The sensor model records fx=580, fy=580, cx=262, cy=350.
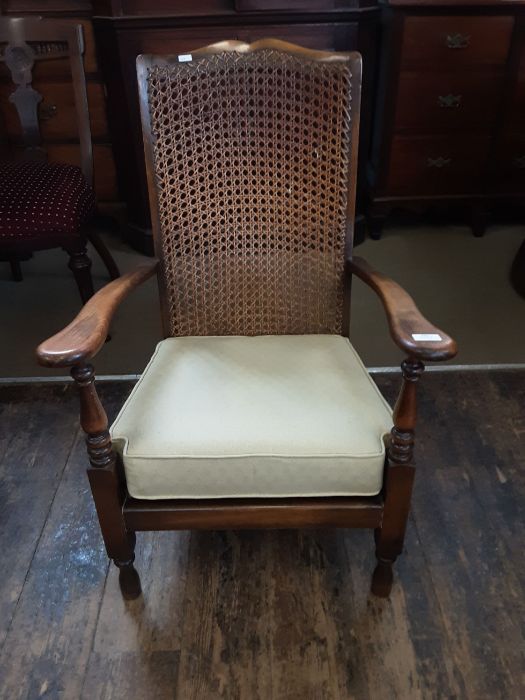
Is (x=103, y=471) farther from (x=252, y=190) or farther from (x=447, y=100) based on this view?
(x=447, y=100)

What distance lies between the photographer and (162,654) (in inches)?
45.3

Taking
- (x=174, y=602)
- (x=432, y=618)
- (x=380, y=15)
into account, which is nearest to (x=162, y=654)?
(x=174, y=602)

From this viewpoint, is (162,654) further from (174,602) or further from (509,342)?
(509,342)

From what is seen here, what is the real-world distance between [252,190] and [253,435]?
622 millimetres

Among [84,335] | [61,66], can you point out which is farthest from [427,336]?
[61,66]

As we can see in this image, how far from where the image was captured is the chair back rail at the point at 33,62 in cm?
192

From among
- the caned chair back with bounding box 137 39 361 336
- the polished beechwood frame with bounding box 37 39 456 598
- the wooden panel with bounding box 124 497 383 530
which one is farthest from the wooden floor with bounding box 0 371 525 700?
the caned chair back with bounding box 137 39 361 336

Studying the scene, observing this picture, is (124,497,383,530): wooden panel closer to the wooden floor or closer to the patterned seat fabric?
the wooden floor

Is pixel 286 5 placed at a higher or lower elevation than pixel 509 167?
higher

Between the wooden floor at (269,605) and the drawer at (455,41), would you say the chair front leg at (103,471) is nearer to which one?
the wooden floor at (269,605)

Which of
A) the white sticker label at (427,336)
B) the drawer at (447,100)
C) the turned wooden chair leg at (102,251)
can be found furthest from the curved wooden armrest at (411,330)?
the drawer at (447,100)

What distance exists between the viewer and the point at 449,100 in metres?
2.57

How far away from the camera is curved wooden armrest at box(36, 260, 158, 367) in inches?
35.9

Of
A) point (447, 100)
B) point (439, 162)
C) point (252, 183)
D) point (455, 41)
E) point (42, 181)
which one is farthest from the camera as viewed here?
point (439, 162)
